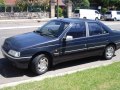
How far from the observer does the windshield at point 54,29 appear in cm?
865

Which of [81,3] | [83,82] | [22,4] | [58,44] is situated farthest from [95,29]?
[81,3]

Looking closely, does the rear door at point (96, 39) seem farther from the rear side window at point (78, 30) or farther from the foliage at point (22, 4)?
the foliage at point (22, 4)

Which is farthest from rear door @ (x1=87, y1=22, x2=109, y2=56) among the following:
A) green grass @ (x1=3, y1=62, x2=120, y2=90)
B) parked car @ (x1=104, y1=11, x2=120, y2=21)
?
parked car @ (x1=104, y1=11, x2=120, y2=21)

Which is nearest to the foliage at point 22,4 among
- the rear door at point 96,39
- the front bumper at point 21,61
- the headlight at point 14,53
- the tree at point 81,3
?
the tree at point 81,3

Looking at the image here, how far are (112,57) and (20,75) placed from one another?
4.28m

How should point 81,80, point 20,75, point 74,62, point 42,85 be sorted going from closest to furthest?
1. point 42,85
2. point 81,80
3. point 20,75
4. point 74,62

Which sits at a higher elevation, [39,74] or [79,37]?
[79,37]

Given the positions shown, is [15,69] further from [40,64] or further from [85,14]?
[85,14]

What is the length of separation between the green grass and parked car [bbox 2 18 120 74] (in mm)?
932

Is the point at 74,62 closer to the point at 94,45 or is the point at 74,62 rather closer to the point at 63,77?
the point at 94,45

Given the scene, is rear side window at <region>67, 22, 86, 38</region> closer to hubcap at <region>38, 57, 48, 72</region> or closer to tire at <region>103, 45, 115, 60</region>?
hubcap at <region>38, 57, 48, 72</region>

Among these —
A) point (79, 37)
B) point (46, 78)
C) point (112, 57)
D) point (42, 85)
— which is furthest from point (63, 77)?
point (112, 57)

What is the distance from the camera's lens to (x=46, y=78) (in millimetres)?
7352

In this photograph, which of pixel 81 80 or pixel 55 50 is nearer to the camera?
pixel 81 80
